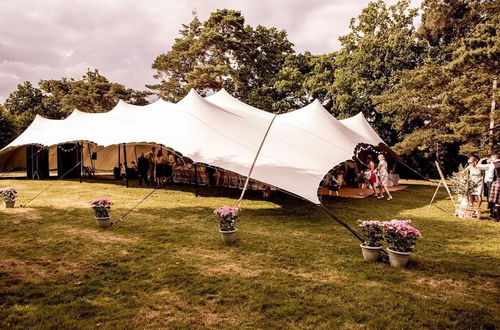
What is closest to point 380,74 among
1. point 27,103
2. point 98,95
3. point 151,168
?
point 151,168

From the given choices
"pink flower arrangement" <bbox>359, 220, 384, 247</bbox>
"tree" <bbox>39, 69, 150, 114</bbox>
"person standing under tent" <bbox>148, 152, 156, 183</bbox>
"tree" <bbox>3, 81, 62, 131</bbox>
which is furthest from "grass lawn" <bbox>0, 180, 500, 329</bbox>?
"tree" <bbox>3, 81, 62, 131</bbox>

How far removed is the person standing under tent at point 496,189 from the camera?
6605 millimetres

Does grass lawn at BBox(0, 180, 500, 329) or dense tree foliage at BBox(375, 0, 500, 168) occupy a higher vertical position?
dense tree foliage at BBox(375, 0, 500, 168)

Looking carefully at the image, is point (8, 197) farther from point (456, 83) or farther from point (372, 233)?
point (456, 83)

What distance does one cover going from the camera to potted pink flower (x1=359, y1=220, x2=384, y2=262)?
4137 millimetres

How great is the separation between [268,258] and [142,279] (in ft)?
5.58

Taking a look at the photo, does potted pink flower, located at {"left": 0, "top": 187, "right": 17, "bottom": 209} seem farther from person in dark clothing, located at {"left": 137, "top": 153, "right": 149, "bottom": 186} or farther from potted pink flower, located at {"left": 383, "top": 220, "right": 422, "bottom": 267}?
potted pink flower, located at {"left": 383, "top": 220, "right": 422, "bottom": 267}

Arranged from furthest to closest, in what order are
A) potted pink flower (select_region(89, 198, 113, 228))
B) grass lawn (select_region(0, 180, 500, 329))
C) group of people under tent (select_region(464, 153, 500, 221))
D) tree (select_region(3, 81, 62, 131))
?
tree (select_region(3, 81, 62, 131)), group of people under tent (select_region(464, 153, 500, 221)), potted pink flower (select_region(89, 198, 113, 228)), grass lawn (select_region(0, 180, 500, 329))

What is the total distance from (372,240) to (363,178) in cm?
883

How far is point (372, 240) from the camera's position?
13.9ft

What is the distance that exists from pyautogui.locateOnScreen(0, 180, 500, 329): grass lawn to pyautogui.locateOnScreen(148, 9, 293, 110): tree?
58.5 feet

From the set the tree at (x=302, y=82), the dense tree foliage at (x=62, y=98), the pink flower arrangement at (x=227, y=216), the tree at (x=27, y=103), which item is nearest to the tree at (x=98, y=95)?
the dense tree foliage at (x=62, y=98)

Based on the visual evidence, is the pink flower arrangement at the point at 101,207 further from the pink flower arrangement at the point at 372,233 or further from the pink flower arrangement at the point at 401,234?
the pink flower arrangement at the point at 401,234

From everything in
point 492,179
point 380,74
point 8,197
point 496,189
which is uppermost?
point 380,74
